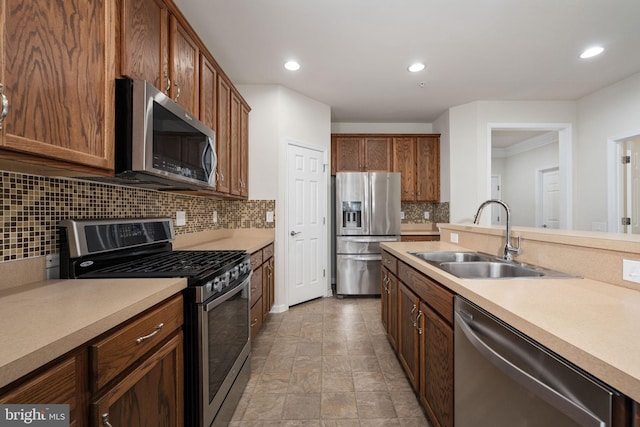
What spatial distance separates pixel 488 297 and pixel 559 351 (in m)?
0.31

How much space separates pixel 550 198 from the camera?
5.61m

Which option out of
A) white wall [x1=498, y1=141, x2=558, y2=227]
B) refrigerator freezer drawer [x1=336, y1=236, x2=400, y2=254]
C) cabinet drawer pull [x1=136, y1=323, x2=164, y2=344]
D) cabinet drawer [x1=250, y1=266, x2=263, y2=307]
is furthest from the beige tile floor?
white wall [x1=498, y1=141, x2=558, y2=227]

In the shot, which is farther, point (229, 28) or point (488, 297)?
point (229, 28)

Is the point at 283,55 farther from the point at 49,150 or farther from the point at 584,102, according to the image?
the point at 584,102

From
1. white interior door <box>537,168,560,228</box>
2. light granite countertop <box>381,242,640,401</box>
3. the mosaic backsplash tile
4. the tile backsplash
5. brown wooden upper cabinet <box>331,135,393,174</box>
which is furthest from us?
white interior door <box>537,168,560,228</box>

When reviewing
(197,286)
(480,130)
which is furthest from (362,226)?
(197,286)

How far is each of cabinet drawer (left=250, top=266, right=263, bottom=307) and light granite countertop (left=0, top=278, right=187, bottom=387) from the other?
48.1 inches

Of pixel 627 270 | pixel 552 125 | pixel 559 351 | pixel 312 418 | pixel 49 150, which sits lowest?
pixel 312 418

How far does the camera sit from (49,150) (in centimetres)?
90

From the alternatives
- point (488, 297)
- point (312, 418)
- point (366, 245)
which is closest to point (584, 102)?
point (366, 245)

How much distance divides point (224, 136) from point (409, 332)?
214 cm

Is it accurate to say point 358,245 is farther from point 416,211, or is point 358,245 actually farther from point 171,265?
point 171,265

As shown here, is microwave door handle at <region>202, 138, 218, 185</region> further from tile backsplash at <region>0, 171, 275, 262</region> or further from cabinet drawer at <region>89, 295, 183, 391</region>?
cabinet drawer at <region>89, 295, 183, 391</region>

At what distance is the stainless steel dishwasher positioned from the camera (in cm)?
57
